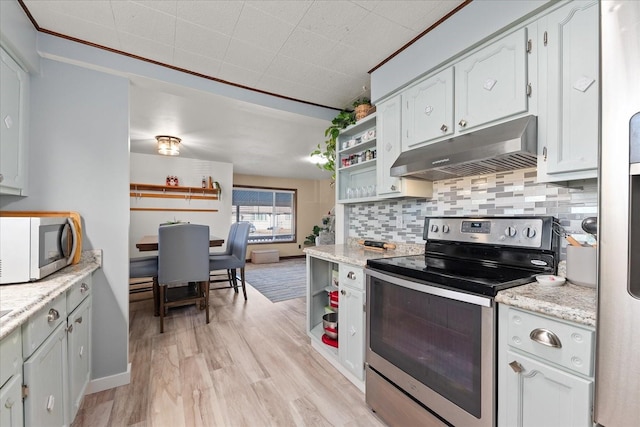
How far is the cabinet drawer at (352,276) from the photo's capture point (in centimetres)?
173

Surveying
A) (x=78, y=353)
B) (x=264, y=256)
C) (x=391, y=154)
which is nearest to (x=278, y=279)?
(x=264, y=256)

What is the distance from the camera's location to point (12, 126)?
145 centimetres

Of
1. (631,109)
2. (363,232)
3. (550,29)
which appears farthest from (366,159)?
(631,109)

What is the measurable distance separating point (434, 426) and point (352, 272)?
0.88m

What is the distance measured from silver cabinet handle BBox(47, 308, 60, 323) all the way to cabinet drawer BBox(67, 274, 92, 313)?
7.3 inches

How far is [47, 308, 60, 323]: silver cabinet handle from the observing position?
1.09 metres

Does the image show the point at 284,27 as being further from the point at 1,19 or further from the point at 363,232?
the point at 363,232

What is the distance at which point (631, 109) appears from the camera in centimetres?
65

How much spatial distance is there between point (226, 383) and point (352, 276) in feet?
3.87

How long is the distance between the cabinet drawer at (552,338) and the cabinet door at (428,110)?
1059 mm

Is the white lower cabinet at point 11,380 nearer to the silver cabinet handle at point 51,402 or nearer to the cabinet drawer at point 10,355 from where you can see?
the cabinet drawer at point 10,355

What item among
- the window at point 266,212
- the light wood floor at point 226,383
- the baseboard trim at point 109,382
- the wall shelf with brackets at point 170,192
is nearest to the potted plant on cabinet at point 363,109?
the light wood floor at point 226,383

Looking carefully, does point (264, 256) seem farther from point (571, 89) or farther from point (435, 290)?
point (571, 89)

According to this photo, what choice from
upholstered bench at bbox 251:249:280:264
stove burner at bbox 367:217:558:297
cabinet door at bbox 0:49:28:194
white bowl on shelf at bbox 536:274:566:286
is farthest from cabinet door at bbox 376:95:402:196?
upholstered bench at bbox 251:249:280:264
